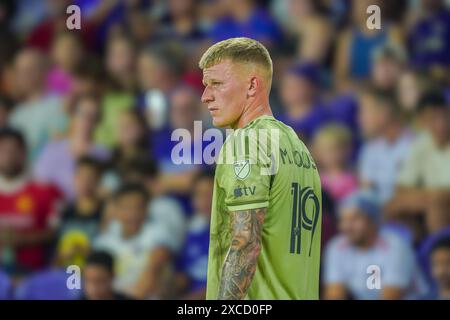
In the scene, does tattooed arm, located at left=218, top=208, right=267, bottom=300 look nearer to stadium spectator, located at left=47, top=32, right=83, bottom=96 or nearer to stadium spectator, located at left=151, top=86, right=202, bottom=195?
stadium spectator, located at left=151, top=86, right=202, bottom=195

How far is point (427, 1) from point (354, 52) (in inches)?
30.1

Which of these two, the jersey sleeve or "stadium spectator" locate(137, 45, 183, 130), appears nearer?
the jersey sleeve

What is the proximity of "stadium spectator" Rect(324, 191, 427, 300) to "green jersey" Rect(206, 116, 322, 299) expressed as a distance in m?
3.95

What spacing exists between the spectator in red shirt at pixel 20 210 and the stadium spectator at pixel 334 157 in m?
2.27

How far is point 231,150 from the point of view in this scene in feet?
11.2

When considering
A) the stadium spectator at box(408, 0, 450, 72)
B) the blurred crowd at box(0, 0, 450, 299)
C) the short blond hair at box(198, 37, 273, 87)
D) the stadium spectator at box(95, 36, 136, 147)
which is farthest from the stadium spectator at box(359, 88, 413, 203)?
the short blond hair at box(198, 37, 273, 87)

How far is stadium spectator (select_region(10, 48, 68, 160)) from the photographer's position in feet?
29.2

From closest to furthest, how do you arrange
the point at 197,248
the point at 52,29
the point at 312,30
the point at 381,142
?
1. the point at 197,248
2. the point at 381,142
3. the point at 312,30
4. the point at 52,29

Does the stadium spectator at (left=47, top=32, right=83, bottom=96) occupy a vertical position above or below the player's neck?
above

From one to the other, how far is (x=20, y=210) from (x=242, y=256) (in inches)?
214

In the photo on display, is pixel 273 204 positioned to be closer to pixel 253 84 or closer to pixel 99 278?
pixel 253 84

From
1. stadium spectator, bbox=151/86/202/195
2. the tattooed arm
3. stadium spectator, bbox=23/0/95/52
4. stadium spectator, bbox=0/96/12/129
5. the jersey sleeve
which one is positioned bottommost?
the tattooed arm

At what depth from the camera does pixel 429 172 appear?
25.8 feet

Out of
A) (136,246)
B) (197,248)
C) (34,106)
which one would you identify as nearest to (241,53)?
(197,248)
